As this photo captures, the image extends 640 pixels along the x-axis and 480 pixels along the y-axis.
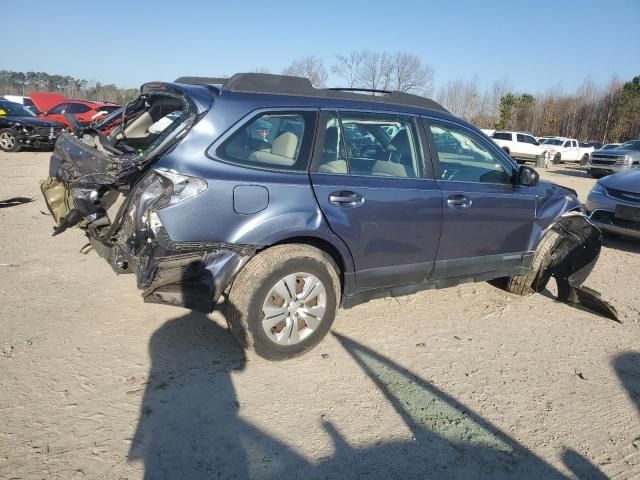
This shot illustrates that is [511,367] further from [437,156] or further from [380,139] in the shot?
[380,139]

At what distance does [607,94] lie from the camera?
136 ft

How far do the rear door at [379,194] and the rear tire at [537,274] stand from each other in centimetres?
142

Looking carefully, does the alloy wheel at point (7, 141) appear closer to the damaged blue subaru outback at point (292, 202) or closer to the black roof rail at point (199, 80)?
the damaged blue subaru outback at point (292, 202)

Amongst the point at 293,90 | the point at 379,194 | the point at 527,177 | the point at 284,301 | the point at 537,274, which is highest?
the point at 293,90

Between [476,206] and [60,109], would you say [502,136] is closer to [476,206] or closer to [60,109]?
[60,109]

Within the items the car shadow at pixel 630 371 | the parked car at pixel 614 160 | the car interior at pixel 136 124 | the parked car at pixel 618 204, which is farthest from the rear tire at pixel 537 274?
the parked car at pixel 614 160

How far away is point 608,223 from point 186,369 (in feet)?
20.8

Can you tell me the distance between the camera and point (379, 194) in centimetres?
335

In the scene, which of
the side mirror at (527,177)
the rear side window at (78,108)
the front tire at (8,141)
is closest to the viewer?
the side mirror at (527,177)

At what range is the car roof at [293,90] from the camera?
125 inches

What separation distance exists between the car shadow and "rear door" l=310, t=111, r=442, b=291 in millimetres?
1574

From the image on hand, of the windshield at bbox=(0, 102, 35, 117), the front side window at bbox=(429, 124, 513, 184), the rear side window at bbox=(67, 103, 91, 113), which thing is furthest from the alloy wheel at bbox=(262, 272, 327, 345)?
the rear side window at bbox=(67, 103, 91, 113)

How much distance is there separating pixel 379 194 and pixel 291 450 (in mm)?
1823

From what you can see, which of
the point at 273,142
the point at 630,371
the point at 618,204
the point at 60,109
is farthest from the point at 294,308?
the point at 60,109
